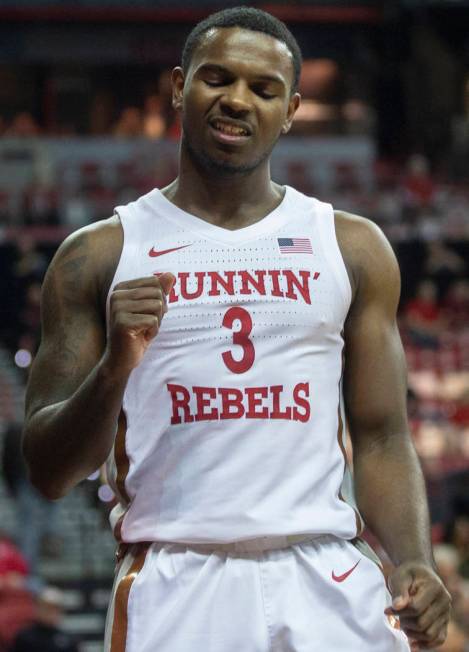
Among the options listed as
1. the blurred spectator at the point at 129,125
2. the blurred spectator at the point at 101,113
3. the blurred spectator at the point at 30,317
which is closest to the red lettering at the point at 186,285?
the blurred spectator at the point at 30,317

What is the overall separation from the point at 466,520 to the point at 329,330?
816cm

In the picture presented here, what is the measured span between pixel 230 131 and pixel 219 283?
0.35 m

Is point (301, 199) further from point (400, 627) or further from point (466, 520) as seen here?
point (466, 520)

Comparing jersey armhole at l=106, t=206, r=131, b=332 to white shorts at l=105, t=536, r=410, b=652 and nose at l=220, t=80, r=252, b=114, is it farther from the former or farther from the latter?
white shorts at l=105, t=536, r=410, b=652

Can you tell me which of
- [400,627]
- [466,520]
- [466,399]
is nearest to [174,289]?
[400,627]

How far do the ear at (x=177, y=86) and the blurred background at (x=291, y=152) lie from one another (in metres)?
8.23

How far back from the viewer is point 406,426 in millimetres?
3412

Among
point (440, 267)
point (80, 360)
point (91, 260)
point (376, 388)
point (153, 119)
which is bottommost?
point (440, 267)

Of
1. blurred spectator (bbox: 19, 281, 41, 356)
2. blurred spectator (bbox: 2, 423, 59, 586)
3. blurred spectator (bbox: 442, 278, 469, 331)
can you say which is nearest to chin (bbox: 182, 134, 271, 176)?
blurred spectator (bbox: 2, 423, 59, 586)

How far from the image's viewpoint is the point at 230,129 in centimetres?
332

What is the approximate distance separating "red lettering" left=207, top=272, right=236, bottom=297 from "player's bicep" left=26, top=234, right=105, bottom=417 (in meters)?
0.28

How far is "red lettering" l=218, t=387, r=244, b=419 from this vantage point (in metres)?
3.17

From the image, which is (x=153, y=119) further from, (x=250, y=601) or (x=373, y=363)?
(x=250, y=601)

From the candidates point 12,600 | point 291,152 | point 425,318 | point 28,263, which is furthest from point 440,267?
point 12,600
